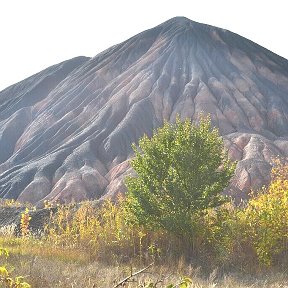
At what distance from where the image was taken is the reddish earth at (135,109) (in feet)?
208

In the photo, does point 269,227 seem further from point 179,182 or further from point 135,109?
point 135,109

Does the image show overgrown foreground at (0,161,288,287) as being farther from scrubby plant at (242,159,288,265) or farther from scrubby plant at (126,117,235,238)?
scrubby plant at (126,117,235,238)

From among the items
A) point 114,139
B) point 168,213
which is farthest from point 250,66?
point 168,213

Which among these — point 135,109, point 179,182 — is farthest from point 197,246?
point 135,109

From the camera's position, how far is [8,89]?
404 ft

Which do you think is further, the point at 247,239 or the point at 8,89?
the point at 8,89

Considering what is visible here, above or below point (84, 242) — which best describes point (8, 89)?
above

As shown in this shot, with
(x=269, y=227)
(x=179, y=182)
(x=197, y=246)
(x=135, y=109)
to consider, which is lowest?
(x=197, y=246)

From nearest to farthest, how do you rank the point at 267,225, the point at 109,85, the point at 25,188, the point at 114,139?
the point at 267,225 → the point at 25,188 → the point at 114,139 → the point at 109,85

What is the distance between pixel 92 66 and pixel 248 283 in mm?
97217

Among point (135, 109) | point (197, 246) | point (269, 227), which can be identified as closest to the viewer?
point (269, 227)

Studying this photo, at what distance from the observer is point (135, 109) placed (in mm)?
77125

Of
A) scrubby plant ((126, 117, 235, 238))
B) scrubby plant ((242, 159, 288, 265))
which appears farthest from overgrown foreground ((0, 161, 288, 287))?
scrubby plant ((126, 117, 235, 238))

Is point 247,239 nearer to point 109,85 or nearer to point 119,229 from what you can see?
point 119,229
